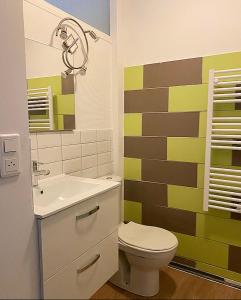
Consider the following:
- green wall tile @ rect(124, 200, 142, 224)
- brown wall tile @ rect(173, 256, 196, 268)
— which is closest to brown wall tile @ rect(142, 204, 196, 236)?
green wall tile @ rect(124, 200, 142, 224)

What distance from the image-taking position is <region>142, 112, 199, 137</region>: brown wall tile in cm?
169

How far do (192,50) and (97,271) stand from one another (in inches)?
58.2

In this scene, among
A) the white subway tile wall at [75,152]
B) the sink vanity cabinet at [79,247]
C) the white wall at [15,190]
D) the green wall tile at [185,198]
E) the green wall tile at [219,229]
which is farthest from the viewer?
the green wall tile at [185,198]

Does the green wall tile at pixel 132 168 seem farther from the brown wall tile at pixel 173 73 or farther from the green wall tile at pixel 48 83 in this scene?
the green wall tile at pixel 48 83

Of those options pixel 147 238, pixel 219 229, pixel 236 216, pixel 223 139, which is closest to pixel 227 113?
pixel 223 139

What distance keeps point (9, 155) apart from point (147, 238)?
1.10 meters

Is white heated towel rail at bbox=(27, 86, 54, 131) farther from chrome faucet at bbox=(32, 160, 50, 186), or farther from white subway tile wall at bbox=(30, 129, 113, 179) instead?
chrome faucet at bbox=(32, 160, 50, 186)

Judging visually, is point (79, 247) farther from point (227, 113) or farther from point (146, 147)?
point (227, 113)

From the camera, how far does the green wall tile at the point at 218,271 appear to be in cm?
164

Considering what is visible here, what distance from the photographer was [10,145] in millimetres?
711

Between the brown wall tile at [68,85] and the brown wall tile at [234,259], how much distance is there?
1488 millimetres

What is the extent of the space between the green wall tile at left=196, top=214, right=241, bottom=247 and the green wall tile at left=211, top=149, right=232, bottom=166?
0.39m

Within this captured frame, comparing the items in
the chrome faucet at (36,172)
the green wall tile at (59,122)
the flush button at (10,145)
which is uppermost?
the green wall tile at (59,122)

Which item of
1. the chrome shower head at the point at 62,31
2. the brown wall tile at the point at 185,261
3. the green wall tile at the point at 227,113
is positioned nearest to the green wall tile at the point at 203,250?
the brown wall tile at the point at 185,261
